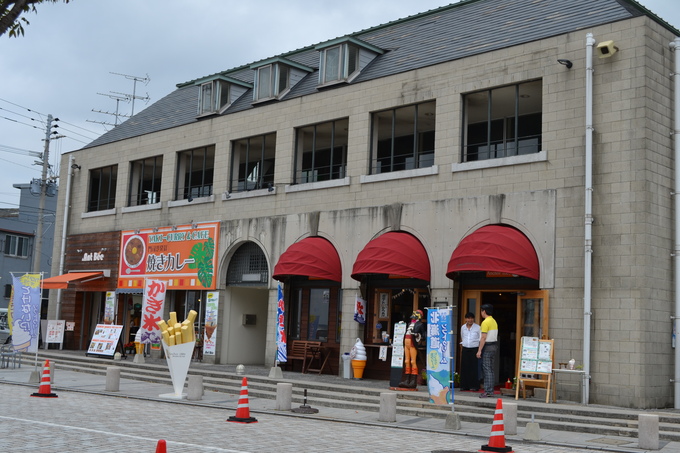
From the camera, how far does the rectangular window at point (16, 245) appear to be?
171 ft

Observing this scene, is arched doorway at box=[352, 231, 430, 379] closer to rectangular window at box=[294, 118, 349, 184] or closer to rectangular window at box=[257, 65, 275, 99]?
A: rectangular window at box=[294, 118, 349, 184]

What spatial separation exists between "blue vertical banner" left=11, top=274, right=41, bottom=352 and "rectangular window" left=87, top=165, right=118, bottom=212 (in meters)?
9.37

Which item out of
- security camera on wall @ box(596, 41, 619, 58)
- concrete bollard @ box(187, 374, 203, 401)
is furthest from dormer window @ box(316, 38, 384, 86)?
concrete bollard @ box(187, 374, 203, 401)

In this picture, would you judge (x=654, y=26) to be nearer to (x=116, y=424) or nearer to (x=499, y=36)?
(x=499, y=36)

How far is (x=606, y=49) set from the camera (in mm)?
17141

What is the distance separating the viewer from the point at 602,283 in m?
16.7

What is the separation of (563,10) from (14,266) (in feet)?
143

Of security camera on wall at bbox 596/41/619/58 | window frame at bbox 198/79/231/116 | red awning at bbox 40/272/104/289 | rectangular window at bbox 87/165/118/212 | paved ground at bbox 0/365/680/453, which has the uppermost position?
window frame at bbox 198/79/231/116

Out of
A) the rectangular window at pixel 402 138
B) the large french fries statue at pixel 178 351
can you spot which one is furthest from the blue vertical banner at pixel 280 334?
the rectangular window at pixel 402 138

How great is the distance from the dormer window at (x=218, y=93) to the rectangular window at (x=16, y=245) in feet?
98.3

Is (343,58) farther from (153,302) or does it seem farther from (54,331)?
(54,331)

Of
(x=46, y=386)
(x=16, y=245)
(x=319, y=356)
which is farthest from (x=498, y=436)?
(x=16, y=245)

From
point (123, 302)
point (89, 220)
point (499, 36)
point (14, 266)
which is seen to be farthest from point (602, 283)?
point (14, 266)

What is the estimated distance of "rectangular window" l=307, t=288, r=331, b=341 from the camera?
76.8 feet
